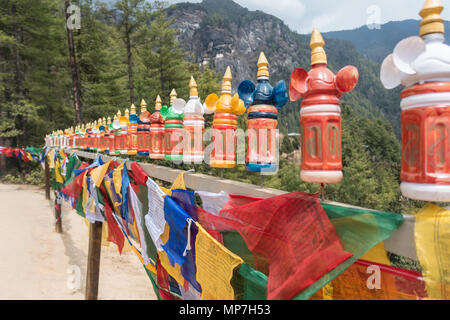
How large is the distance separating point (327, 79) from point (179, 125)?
4.96 ft

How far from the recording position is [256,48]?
143m

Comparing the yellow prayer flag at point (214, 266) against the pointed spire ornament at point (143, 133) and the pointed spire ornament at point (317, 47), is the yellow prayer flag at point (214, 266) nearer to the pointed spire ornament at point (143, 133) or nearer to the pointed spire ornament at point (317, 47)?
the pointed spire ornament at point (317, 47)

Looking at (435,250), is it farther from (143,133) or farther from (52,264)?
(52,264)

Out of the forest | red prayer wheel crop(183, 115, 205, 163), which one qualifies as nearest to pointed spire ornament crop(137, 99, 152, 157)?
red prayer wheel crop(183, 115, 205, 163)

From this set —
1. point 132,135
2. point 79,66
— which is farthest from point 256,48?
point 132,135

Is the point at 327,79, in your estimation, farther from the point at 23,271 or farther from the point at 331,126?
the point at 23,271

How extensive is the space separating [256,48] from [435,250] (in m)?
153

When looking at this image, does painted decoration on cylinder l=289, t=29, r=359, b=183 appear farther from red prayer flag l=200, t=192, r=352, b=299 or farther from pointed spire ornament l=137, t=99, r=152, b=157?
pointed spire ornament l=137, t=99, r=152, b=157

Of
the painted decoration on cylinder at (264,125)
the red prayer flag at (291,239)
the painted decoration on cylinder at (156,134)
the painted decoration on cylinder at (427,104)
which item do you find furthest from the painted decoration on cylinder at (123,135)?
the painted decoration on cylinder at (427,104)

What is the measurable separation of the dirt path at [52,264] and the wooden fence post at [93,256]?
1247mm

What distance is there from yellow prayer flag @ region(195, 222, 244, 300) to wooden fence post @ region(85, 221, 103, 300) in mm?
2885
